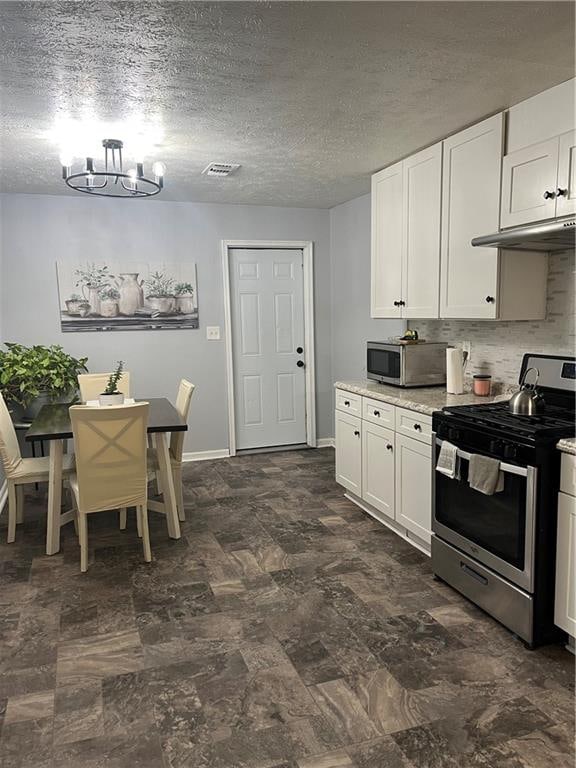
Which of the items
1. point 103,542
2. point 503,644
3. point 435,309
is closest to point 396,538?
point 503,644

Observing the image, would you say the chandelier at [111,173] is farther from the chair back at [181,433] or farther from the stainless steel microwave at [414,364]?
the stainless steel microwave at [414,364]

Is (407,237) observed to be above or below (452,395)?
above

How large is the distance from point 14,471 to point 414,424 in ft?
8.25

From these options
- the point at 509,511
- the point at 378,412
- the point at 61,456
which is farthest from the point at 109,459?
the point at 509,511

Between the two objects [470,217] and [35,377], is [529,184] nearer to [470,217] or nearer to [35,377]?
[470,217]

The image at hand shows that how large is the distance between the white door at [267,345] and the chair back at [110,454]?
7.92 ft

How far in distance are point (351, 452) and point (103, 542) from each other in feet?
5.90

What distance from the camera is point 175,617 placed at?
2.70m

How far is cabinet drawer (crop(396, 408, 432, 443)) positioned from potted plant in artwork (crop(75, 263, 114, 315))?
2965 millimetres

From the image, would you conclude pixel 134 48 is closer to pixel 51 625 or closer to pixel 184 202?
pixel 51 625

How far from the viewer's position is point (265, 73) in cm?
240

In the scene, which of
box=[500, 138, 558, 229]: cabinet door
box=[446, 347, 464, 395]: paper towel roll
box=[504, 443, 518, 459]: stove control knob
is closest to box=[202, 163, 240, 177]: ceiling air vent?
box=[500, 138, 558, 229]: cabinet door

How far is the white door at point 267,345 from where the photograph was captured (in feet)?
18.0

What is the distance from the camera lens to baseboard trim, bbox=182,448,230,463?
5.45 meters
